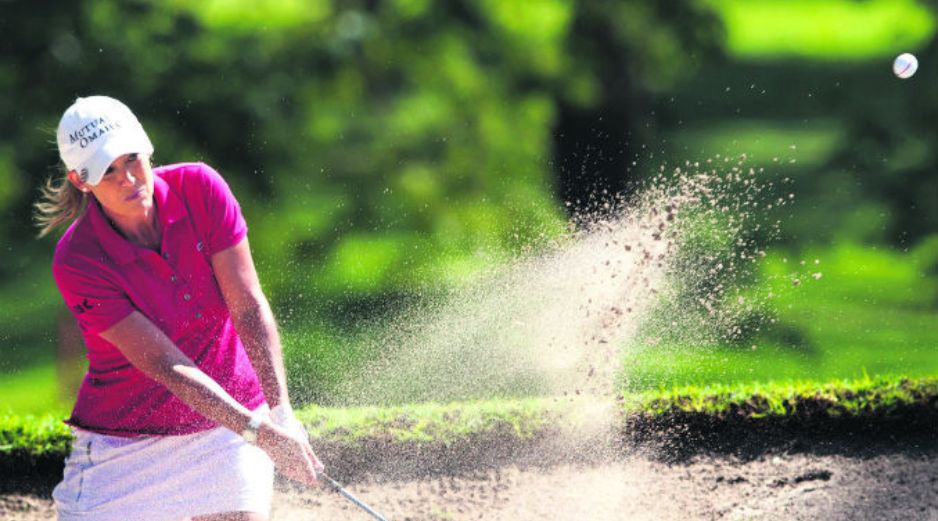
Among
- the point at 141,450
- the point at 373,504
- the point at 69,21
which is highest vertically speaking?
the point at 69,21

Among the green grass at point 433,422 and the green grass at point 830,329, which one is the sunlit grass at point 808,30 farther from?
the green grass at point 433,422

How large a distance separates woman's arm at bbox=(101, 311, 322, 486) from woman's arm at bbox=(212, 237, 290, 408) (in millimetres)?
235

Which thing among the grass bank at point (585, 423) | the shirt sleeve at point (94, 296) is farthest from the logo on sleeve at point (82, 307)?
the grass bank at point (585, 423)

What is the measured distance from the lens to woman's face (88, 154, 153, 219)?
3.44 m

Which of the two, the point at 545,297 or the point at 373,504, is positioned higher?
the point at 545,297

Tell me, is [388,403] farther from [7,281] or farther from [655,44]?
[7,281]

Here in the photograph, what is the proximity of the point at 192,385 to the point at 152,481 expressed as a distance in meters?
0.43

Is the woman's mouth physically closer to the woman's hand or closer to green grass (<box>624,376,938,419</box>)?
the woman's hand

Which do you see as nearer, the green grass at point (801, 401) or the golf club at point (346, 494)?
the golf club at point (346, 494)

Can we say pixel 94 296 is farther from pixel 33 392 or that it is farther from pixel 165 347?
pixel 33 392

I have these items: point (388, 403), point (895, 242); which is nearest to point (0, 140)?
point (388, 403)

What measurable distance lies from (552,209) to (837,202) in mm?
3221

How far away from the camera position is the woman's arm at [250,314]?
A: 3688 millimetres

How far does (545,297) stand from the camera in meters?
5.99
